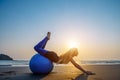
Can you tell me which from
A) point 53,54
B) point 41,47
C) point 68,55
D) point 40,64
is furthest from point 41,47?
point 68,55

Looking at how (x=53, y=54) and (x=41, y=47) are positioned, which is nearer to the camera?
(x=53, y=54)

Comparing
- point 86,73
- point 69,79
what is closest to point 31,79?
point 69,79

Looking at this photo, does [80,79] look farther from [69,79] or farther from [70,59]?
[70,59]

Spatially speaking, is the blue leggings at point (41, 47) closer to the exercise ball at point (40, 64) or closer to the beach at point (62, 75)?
the exercise ball at point (40, 64)

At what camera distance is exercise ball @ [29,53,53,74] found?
934 centimetres

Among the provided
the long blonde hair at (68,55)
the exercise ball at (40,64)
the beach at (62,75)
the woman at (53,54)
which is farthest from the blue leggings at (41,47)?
the beach at (62,75)

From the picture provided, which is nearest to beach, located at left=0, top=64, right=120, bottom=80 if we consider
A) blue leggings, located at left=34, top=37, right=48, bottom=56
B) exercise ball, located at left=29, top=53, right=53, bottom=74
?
exercise ball, located at left=29, top=53, right=53, bottom=74

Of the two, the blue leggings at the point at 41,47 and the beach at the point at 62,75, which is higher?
the blue leggings at the point at 41,47

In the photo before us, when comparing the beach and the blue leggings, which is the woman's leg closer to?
the blue leggings

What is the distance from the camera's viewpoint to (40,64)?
Answer: 30.6 ft

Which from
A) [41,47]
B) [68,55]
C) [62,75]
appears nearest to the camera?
[62,75]

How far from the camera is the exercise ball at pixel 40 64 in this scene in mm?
9344

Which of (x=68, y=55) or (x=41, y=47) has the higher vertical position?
(x=41, y=47)

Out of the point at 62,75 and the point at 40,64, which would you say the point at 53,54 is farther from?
the point at 62,75
